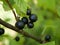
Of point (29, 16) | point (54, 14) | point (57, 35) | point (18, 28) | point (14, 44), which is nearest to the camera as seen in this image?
point (18, 28)

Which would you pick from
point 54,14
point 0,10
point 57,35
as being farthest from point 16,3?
point 54,14

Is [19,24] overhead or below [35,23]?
overhead

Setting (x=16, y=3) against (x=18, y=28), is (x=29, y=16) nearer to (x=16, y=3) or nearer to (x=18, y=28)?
(x=18, y=28)

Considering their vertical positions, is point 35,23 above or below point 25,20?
below

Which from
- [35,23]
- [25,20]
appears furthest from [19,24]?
[35,23]

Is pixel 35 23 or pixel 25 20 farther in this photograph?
pixel 35 23

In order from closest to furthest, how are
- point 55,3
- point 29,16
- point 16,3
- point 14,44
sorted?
Answer: point 16,3 < point 29,16 < point 14,44 < point 55,3

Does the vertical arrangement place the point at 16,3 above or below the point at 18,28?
above

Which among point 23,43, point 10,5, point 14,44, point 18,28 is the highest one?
point 10,5

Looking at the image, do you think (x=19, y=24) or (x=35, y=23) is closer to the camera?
(x=19, y=24)

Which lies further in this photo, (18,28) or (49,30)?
(49,30)

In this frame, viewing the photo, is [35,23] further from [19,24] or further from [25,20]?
[19,24]
